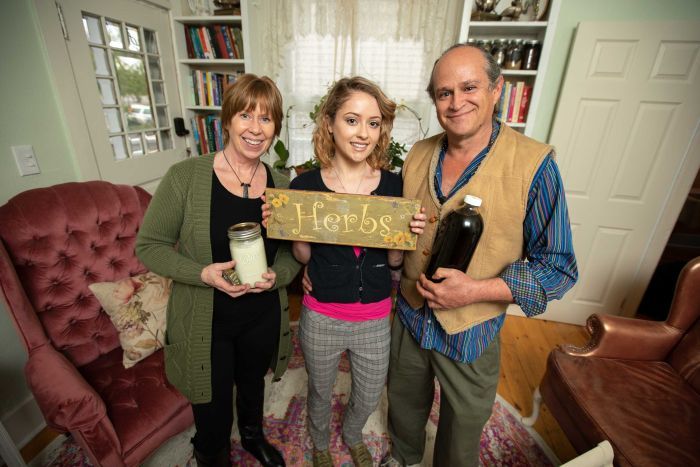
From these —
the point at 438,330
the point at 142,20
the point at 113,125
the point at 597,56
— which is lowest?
the point at 438,330

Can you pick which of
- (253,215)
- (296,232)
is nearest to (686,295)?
(296,232)

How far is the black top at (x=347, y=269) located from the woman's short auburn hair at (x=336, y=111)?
7 centimetres

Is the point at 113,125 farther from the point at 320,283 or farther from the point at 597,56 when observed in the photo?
the point at 597,56

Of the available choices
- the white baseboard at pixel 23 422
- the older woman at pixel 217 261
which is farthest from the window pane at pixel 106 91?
the white baseboard at pixel 23 422

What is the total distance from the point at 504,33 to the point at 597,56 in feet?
2.08

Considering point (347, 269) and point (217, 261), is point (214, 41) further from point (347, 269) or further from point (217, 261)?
point (347, 269)

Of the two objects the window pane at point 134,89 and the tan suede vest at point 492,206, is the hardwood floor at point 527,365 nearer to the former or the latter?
the tan suede vest at point 492,206

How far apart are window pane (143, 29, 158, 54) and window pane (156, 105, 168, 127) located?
0.40 meters

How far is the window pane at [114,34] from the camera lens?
6.57ft

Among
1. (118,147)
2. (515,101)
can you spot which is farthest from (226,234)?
(515,101)

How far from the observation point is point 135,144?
2271mm

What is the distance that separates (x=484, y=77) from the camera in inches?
34.1

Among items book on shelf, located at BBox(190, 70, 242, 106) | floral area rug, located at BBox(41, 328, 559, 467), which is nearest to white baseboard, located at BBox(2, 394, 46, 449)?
floral area rug, located at BBox(41, 328, 559, 467)

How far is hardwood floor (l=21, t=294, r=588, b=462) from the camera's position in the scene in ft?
5.13
